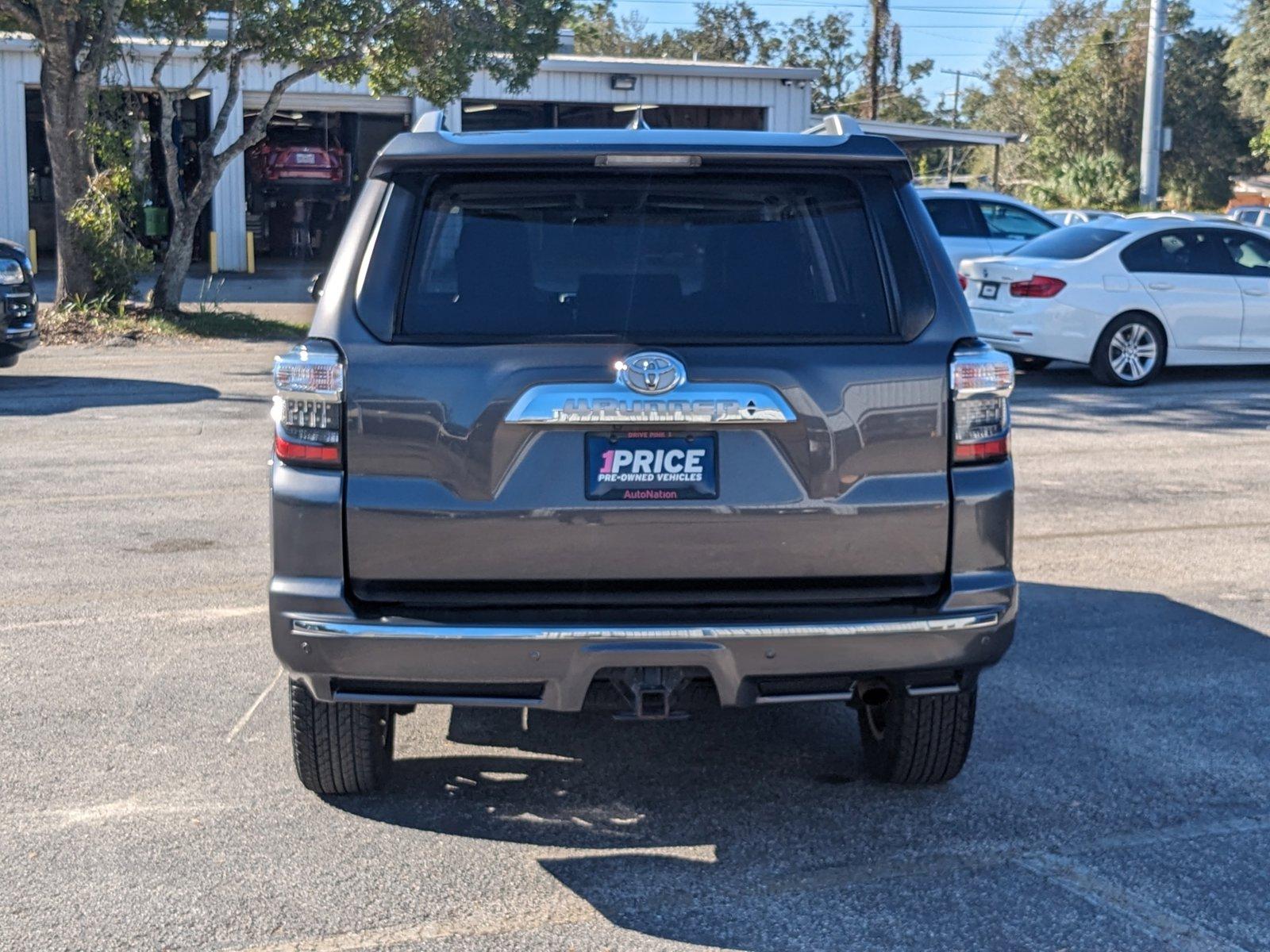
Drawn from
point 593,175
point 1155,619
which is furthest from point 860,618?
point 1155,619

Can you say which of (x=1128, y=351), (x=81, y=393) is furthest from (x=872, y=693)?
(x=1128, y=351)

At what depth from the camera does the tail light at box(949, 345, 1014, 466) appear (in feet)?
13.8

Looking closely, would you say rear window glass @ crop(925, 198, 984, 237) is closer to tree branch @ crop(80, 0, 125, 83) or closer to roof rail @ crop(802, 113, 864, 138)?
tree branch @ crop(80, 0, 125, 83)

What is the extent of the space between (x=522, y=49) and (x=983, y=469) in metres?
17.5

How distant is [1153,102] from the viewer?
105ft

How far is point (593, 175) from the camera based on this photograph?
426cm

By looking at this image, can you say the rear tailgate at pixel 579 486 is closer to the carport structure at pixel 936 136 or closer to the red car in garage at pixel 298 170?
the red car in garage at pixel 298 170

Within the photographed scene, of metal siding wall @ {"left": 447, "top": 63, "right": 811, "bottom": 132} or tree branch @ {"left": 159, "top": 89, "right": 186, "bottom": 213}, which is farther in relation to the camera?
metal siding wall @ {"left": 447, "top": 63, "right": 811, "bottom": 132}

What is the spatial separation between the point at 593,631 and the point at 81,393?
11247 millimetres

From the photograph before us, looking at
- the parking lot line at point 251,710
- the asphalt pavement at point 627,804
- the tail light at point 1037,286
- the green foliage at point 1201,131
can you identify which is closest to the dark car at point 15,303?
the asphalt pavement at point 627,804

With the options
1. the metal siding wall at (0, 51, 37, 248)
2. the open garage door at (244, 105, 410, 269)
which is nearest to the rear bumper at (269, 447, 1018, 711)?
the metal siding wall at (0, 51, 37, 248)

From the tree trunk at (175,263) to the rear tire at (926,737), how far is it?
1623cm

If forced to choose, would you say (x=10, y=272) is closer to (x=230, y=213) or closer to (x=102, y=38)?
(x=102, y=38)

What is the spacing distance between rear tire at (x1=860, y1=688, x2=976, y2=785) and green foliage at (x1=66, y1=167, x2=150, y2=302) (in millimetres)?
15389
